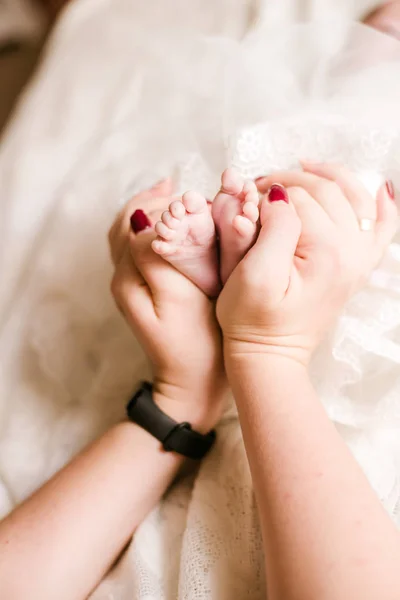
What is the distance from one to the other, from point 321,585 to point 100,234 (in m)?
0.49

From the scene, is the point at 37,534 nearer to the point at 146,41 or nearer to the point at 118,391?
the point at 118,391

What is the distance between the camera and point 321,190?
55 cm

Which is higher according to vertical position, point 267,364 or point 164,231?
point 164,231

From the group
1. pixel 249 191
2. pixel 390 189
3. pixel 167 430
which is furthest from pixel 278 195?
pixel 167 430

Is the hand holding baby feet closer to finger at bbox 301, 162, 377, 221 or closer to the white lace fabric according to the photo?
the white lace fabric

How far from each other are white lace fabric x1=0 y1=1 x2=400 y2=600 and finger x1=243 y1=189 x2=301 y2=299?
9cm

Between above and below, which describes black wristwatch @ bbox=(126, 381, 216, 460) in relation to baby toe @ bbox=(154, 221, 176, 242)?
below

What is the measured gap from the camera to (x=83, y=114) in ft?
2.85

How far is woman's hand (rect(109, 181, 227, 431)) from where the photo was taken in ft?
1.77

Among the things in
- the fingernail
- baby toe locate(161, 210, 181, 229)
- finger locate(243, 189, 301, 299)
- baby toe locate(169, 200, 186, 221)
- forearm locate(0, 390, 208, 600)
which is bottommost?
forearm locate(0, 390, 208, 600)

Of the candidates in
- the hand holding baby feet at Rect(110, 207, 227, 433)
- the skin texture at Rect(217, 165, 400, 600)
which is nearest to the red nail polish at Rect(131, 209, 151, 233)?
the hand holding baby feet at Rect(110, 207, 227, 433)

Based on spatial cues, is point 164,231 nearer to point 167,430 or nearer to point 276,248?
point 276,248

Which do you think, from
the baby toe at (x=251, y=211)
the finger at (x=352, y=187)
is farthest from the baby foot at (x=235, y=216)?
the finger at (x=352, y=187)

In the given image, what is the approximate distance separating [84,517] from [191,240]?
0.86 feet
